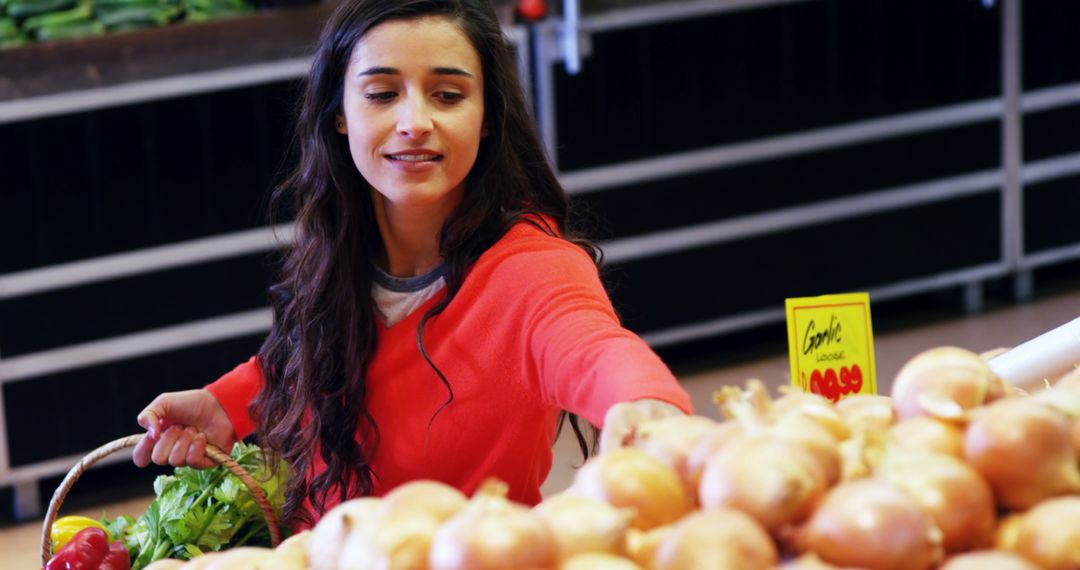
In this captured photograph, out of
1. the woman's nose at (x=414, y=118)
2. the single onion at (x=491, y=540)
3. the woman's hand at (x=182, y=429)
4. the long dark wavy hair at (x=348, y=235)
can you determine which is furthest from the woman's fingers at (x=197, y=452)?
the single onion at (x=491, y=540)

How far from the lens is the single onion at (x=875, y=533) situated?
40.3 inches

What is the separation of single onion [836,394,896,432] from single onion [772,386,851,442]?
0.01 metres

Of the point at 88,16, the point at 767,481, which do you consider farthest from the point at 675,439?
the point at 88,16

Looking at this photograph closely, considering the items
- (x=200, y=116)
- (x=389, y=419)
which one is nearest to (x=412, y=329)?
(x=389, y=419)

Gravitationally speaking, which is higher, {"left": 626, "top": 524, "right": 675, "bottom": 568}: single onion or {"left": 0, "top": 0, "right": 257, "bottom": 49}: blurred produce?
{"left": 0, "top": 0, "right": 257, "bottom": 49}: blurred produce

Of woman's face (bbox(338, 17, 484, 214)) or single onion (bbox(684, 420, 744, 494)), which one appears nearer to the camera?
single onion (bbox(684, 420, 744, 494))

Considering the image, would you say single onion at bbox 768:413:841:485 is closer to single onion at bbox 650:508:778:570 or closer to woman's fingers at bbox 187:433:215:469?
single onion at bbox 650:508:778:570

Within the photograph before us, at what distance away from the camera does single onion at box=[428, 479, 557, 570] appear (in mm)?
1001

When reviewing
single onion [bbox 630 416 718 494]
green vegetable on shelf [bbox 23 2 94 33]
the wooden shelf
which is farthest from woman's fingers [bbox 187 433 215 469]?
green vegetable on shelf [bbox 23 2 94 33]

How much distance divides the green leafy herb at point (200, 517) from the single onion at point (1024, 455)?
1193 millimetres

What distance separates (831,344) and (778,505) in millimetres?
808

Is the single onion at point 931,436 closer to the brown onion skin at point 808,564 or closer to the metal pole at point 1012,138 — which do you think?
the brown onion skin at point 808,564

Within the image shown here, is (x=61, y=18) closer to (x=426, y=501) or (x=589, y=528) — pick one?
(x=426, y=501)

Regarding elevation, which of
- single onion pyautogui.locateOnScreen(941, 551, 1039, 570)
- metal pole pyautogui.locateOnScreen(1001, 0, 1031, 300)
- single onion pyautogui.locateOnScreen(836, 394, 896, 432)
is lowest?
metal pole pyautogui.locateOnScreen(1001, 0, 1031, 300)
